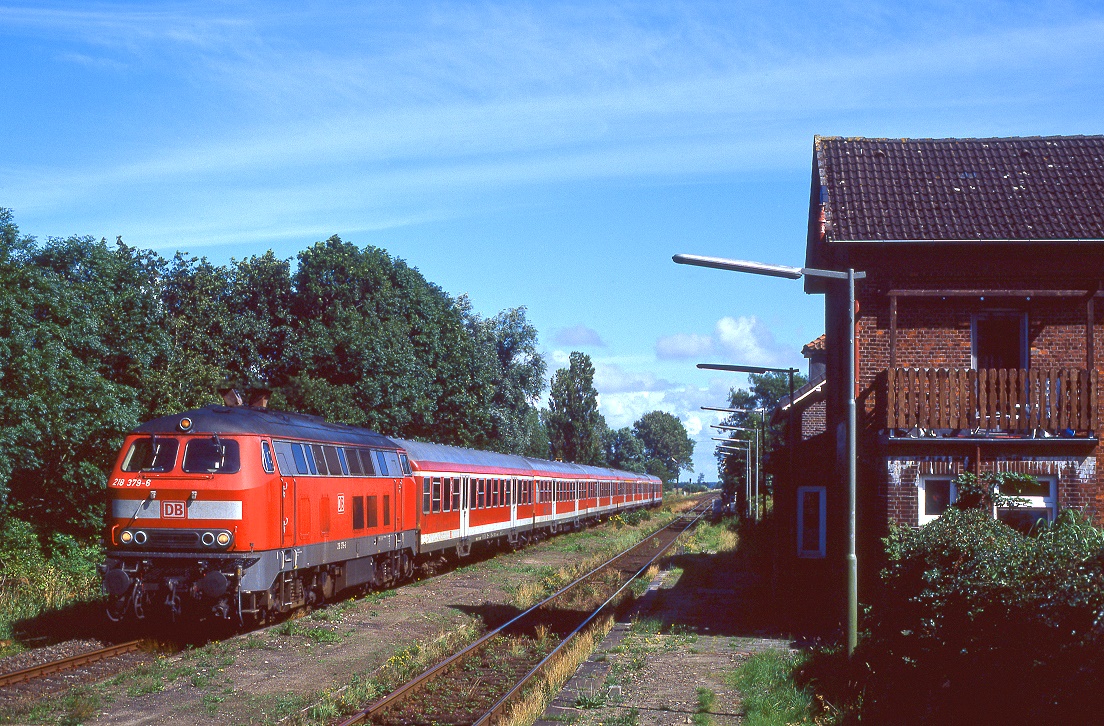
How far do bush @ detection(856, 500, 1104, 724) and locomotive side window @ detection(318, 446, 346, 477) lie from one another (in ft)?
28.5

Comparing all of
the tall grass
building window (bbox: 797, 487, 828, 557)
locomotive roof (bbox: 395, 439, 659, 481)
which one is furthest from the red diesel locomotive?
building window (bbox: 797, 487, 828, 557)

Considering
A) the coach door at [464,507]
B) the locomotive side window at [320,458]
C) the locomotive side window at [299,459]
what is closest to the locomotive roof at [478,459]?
A: the coach door at [464,507]

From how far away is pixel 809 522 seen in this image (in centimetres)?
2497

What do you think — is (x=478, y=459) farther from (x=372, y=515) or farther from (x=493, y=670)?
(x=493, y=670)

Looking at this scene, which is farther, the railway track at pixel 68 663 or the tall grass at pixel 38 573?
the tall grass at pixel 38 573

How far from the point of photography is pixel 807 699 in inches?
450

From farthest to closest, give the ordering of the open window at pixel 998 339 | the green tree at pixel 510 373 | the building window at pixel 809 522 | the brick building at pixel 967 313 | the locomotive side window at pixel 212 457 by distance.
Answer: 1. the green tree at pixel 510 373
2. the building window at pixel 809 522
3. the open window at pixel 998 339
4. the brick building at pixel 967 313
5. the locomotive side window at pixel 212 457

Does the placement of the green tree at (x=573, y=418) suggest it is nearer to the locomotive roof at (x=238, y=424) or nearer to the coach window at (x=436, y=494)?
the coach window at (x=436, y=494)

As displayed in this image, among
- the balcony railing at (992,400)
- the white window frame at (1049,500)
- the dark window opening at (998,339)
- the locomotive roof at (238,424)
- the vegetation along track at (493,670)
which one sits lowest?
the vegetation along track at (493,670)

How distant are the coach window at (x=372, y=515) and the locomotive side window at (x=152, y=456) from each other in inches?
197

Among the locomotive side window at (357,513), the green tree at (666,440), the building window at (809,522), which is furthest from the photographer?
the green tree at (666,440)

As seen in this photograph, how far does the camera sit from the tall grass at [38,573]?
1742cm

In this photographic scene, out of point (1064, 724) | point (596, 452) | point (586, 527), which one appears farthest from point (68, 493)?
point (596, 452)

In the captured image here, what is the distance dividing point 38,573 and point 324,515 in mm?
7537
